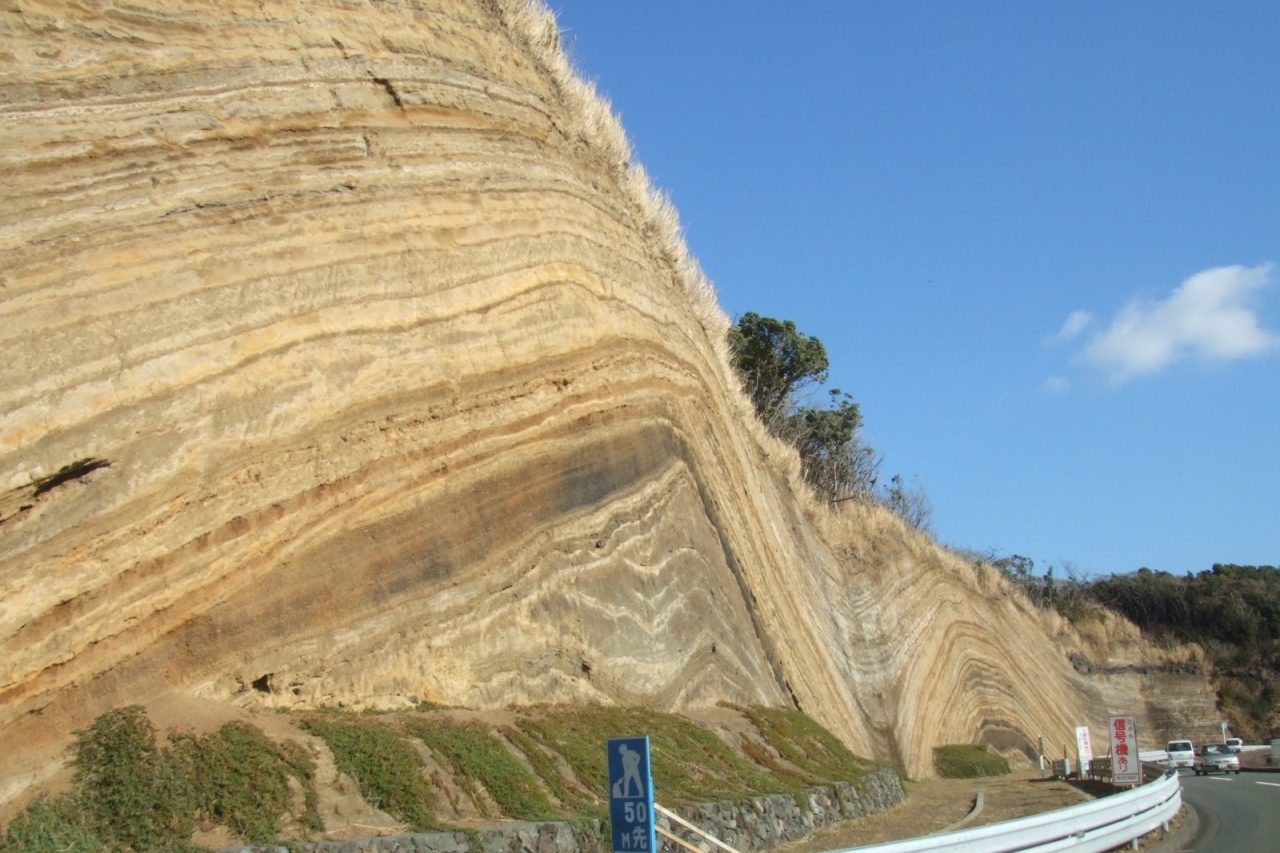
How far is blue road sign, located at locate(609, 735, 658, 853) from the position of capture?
568cm

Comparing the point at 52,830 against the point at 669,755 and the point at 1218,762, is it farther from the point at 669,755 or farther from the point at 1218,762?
the point at 1218,762

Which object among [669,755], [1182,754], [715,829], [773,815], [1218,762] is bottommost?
[715,829]

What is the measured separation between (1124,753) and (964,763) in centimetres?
903

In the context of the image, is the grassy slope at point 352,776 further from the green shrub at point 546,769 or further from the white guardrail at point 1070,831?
the white guardrail at point 1070,831

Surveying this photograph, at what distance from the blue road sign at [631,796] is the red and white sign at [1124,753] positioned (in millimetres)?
13879

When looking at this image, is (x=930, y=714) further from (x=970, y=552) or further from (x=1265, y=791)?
(x=970, y=552)

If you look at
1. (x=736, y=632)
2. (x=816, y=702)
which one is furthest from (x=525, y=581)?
(x=816, y=702)

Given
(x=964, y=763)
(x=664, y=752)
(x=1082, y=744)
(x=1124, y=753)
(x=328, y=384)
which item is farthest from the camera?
(x=964, y=763)

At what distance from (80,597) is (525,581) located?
4619 mm

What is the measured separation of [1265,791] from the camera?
22.4 metres

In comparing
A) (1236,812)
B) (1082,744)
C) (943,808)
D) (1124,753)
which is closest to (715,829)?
(943,808)

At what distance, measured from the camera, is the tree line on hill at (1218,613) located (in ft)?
153

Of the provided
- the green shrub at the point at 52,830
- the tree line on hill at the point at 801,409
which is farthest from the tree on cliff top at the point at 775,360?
the green shrub at the point at 52,830

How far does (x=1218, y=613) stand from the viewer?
1923 inches
